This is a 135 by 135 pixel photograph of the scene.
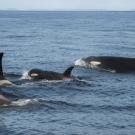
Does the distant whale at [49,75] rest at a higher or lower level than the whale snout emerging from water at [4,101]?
higher

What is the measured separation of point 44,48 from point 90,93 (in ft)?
105

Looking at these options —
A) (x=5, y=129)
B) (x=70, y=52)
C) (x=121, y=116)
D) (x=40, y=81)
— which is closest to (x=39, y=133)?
(x=5, y=129)

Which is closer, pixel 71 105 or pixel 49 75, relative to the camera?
pixel 71 105

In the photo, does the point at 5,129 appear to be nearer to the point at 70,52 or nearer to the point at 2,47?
the point at 70,52

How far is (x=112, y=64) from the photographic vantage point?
43656 mm

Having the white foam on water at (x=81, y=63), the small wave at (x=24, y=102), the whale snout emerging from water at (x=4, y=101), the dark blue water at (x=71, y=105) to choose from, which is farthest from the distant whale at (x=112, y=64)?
the whale snout emerging from water at (x=4, y=101)

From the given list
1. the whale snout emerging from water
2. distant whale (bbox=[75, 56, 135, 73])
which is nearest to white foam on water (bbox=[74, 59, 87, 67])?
distant whale (bbox=[75, 56, 135, 73])

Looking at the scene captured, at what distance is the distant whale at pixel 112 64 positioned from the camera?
43031 millimetres

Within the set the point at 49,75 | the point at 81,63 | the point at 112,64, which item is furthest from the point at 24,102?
the point at 81,63

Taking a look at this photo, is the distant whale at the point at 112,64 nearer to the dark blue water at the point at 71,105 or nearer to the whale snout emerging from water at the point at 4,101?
the dark blue water at the point at 71,105

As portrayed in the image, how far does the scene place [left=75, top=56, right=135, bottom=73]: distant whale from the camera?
1694 inches

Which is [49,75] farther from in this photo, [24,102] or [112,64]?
[24,102]

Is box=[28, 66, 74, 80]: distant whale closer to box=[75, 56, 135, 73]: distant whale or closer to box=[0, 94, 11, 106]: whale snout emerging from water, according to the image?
box=[75, 56, 135, 73]: distant whale

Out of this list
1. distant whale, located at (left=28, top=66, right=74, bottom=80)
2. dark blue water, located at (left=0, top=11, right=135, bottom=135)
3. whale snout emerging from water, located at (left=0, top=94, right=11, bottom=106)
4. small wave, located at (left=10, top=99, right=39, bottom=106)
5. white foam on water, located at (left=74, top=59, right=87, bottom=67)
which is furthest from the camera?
white foam on water, located at (left=74, top=59, right=87, bottom=67)
